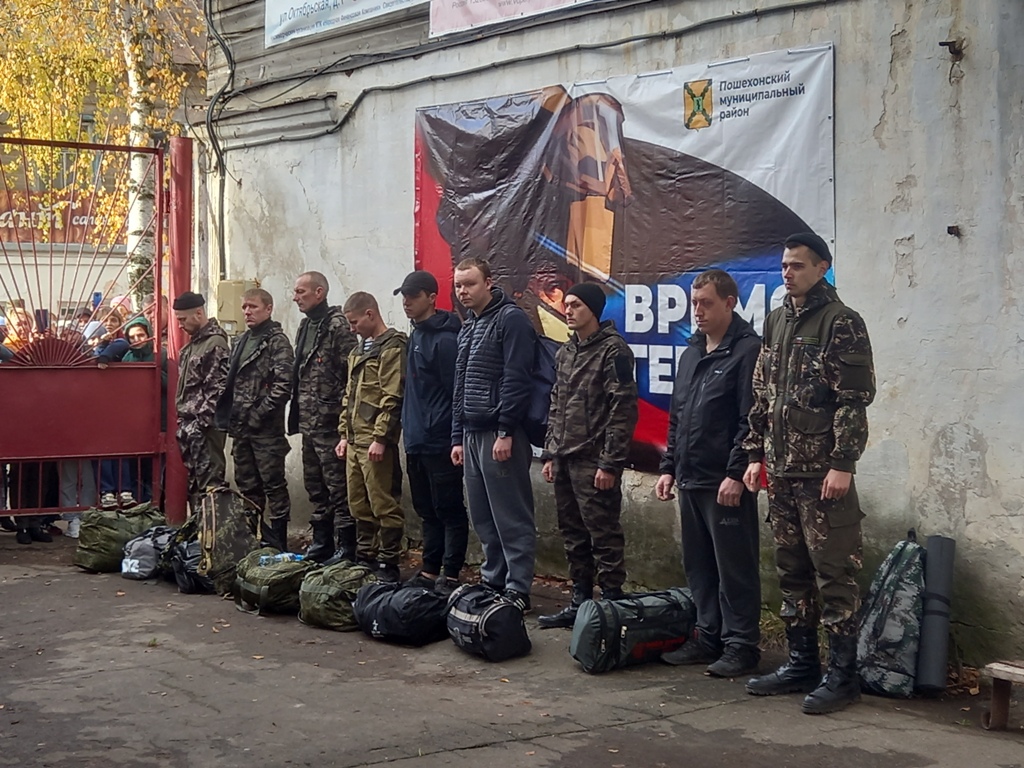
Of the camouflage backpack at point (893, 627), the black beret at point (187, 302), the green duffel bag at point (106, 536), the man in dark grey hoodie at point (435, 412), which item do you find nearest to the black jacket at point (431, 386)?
the man in dark grey hoodie at point (435, 412)

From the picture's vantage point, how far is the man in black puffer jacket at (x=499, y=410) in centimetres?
725

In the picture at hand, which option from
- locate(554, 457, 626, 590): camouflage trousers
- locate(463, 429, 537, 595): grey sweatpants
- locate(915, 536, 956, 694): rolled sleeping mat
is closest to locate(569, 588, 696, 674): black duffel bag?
locate(554, 457, 626, 590): camouflage trousers

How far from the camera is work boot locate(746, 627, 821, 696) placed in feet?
19.2

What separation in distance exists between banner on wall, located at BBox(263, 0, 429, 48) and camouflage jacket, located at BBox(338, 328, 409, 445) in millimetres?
2729

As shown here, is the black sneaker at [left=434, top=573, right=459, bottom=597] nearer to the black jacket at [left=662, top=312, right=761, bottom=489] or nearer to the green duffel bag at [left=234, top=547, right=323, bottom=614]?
the green duffel bag at [left=234, top=547, right=323, bottom=614]

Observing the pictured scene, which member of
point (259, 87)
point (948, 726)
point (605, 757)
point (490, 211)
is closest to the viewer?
point (605, 757)

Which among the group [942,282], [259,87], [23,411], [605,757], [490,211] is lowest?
[605,757]

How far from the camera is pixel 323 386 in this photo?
8.77 meters

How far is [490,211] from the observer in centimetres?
880

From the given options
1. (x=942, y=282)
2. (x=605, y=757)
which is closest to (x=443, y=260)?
(x=942, y=282)

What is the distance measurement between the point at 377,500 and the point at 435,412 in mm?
805

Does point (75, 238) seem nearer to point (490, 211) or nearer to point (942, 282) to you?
point (490, 211)

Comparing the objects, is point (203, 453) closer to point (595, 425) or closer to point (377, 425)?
point (377, 425)

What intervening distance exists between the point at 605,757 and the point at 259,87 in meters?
7.65
